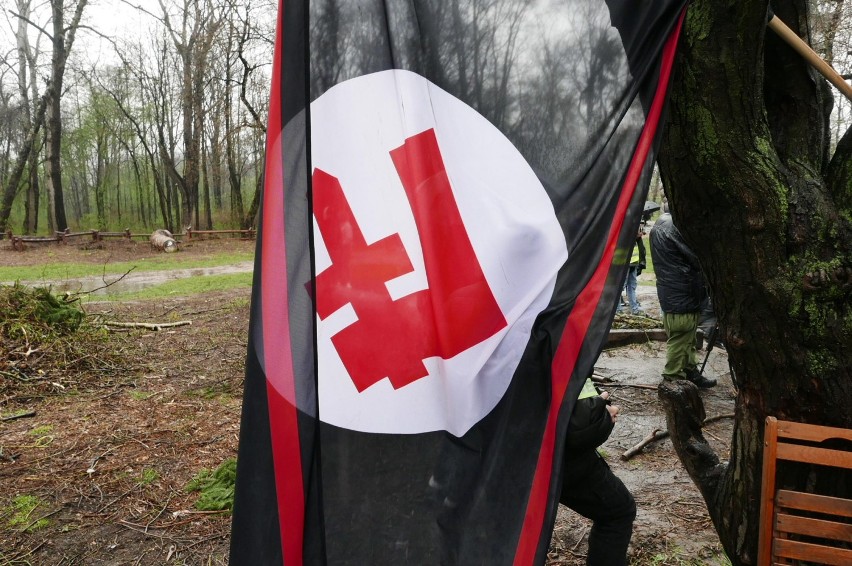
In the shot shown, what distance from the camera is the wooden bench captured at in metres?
2.42

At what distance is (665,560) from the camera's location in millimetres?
3391

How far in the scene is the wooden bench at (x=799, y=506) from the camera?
7.95 ft

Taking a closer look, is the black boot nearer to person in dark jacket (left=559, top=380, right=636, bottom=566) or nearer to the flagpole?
person in dark jacket (left=559, top=380, right=636, bottom=566)

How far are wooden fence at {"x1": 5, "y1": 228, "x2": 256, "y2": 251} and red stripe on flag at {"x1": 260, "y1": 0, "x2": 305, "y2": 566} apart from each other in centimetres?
2444

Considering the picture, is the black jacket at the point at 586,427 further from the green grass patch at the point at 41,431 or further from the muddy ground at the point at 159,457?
the green grass patch at the point at 41,431

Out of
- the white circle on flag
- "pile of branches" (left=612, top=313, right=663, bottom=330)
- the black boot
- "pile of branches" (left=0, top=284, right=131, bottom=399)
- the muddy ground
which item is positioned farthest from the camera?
"pile of branches" (left=612, top=313, right=663, bottom=330)

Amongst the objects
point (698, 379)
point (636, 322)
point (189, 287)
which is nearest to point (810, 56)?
point (698, 379)

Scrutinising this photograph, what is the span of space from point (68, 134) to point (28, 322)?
3690 centimetres

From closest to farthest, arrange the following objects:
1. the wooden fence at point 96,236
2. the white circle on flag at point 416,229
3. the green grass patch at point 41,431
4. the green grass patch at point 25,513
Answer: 1. the white circle on flag at point 416,229
2. the green grass patch at point 25,513
3. the green grass patch at point 41,431
4. the wooden fence at point 96,236

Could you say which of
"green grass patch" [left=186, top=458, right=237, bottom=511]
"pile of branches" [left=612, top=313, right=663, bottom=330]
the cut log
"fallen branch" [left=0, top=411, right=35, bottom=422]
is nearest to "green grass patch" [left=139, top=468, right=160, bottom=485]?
"green grass patch" [left=186, top=458, right=237, bottom=511]

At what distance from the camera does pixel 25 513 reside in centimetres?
414

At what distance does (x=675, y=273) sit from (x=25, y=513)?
548 cm

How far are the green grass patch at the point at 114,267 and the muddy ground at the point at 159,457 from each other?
321 inches

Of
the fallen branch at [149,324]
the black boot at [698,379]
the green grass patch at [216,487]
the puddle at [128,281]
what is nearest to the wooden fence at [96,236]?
the puddle at [128,281]
